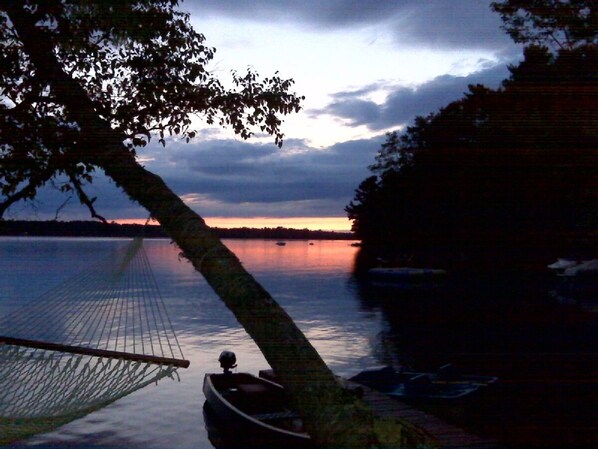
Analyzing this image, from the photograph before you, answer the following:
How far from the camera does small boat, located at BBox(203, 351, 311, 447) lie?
832cm

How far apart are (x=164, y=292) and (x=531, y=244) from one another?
112 feet

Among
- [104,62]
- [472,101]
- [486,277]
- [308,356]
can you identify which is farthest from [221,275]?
[486,277]

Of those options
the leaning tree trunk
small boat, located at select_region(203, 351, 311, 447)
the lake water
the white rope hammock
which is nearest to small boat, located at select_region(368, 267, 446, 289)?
the lake water

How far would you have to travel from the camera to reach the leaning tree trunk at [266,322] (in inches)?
99.3

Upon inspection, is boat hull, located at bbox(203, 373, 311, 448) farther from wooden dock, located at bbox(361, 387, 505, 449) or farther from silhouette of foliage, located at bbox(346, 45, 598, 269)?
silhouette of foliage, located at bbox(346, 45, 598, 269)

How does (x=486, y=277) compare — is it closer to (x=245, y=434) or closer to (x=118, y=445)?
(x=118, y=445)

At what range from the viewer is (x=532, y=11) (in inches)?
762

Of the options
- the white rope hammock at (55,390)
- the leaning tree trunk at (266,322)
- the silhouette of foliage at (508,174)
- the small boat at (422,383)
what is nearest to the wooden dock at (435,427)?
the small boat at (422,383)

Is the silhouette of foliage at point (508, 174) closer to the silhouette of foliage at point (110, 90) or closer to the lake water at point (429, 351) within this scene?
the lake water at point (429, 351)

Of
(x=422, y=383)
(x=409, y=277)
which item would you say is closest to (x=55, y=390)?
(x=422, y=383)

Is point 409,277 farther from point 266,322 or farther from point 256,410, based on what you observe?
point 266,322

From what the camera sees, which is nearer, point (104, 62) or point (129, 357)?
point (129, 357)

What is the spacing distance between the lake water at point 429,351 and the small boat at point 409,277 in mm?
1350

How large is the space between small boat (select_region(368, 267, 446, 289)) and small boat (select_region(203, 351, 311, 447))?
43314 mm
